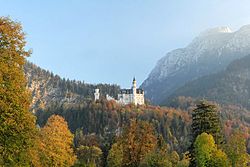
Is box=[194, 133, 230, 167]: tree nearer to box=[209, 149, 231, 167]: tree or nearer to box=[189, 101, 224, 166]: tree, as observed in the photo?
box=[209, 149, 231, 167]: tree

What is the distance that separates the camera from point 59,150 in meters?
67.4

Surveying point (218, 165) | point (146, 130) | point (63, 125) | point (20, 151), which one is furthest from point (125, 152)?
point (20, 151)

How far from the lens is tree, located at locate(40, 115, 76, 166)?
6562 cm

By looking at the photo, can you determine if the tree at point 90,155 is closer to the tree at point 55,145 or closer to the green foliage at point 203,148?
the tree at point 55,145

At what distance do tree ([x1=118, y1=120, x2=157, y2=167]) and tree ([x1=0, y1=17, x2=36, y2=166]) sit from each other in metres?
51.0

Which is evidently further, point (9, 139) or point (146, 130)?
point (146, 130)

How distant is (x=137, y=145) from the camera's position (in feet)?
269

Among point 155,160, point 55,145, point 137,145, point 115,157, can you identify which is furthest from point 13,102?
point 115,157

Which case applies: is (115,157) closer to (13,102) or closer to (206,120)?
(206,120)

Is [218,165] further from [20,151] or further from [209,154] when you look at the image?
[20,151]

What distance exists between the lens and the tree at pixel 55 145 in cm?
6562

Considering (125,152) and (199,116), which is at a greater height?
(199,116)

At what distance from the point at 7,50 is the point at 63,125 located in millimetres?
45644

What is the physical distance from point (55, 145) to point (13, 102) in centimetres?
3978
